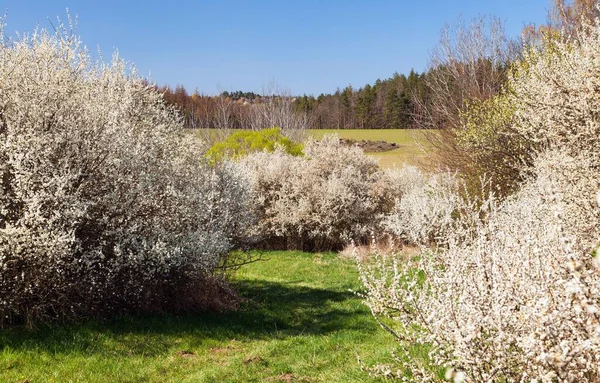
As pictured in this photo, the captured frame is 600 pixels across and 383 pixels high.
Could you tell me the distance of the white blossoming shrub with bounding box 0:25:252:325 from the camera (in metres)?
8.34

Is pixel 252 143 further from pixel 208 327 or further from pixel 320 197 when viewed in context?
pixel 208 327

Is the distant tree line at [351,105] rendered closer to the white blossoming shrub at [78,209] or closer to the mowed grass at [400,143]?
the mowed grass at [400,143]

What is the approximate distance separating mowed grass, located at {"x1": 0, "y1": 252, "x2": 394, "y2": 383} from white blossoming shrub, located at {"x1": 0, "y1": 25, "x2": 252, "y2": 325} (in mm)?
715

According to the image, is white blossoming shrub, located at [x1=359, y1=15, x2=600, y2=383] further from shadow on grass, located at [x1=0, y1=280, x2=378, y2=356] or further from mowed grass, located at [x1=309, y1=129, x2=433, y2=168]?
mowed grass, located at [x1=309, y1=129, x2=433, y2=168]

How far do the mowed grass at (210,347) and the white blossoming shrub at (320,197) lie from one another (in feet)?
43.7

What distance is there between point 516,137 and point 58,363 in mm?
17262

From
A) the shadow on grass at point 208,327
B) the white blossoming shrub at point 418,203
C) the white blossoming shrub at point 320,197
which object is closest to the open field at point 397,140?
the white blossoming shrub at point 418,203

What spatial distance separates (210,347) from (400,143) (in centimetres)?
6710

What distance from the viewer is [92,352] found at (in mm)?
7988

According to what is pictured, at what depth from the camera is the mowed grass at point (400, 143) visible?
29.5 metres

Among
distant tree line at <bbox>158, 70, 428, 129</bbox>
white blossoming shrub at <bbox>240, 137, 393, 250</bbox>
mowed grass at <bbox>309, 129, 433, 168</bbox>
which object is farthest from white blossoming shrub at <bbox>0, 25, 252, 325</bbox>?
distant tree line at <bbox>158, 70, 428, 129</bbox>

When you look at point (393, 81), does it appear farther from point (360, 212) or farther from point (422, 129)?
point (360, 212)

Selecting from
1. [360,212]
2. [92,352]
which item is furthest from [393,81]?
[92,352]

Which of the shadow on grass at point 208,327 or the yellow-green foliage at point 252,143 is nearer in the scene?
the shadow on grass at point 208,327
